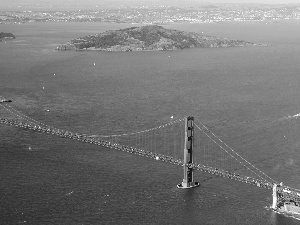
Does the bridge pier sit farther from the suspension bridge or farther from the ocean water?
the ocean water

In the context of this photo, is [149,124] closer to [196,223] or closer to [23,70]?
[196,223]

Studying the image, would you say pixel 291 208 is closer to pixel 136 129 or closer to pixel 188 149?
pixel 188 149

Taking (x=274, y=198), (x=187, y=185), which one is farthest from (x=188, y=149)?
(x=274, y=198)

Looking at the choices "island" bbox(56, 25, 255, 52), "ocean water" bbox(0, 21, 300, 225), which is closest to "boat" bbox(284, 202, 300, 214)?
"ocean water" bbox(0, 21, 300, 225)

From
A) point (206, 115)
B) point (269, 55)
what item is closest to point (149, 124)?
point (206, 115)

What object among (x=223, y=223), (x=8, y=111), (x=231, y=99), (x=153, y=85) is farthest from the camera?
(x=153, y=85)

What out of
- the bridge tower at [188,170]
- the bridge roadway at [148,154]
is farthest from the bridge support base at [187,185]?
the bridge roadway at [148,154]
